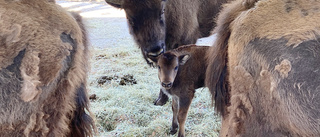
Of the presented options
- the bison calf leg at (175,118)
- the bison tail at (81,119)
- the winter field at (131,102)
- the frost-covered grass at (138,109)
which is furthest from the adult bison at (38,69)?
the bison calf leg at (175,118)

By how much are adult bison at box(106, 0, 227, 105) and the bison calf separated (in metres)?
0.20

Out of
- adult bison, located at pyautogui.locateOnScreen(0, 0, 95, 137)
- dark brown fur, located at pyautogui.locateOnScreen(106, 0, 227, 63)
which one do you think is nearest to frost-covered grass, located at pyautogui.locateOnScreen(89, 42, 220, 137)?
dark brown fur, located at pyautogui.locateOnScreen(106, 0, 227, 63)

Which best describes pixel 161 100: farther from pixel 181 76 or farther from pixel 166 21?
pixel 166 21

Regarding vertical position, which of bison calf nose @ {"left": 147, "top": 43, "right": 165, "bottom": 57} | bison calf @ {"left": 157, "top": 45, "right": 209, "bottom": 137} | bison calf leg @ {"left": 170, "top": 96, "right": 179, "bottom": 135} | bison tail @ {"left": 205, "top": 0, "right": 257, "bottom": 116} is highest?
bison tail @ {"left": 205, "top": 0, "right": 257, "bottom": 116}

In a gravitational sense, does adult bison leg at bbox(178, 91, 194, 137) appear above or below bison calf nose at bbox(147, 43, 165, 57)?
below

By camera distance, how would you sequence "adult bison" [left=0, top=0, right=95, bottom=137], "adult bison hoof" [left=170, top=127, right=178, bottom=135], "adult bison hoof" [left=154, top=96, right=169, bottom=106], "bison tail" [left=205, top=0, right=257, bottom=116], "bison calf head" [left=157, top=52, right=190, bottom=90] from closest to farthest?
"adult bison" [left=0, top=0, right=95, bottom=137] < "bison tail" [left=205, top=0, right=257, bottom=116] < "bison calf head" [left=157, top=52, right=190, bottom=90] < "adult bison hoof" [left=170, top=127, right=178, bottom=135] < "adult bison hoof" [left=154, top=96, right=169, bottom=106]

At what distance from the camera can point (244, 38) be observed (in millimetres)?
1030

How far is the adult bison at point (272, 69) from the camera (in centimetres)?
88

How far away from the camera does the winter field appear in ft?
9.80

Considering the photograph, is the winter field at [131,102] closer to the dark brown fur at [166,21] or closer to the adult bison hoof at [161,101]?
the adult bison hoof at [161,101]

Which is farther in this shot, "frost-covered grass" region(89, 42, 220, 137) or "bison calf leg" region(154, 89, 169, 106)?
"bison calf leg" region(154, 89, 169, 106)

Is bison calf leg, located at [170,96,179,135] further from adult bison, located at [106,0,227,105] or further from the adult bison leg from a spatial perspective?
adult bison, located at [106,0,227,105]

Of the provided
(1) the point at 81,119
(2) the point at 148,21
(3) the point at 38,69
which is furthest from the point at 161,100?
(3) the point at 38,69

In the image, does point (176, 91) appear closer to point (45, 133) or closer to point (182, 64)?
point (182, 64)
